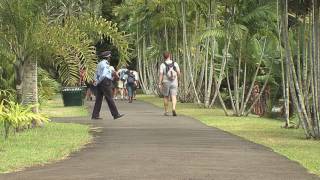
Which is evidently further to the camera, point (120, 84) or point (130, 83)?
point (120, 84)

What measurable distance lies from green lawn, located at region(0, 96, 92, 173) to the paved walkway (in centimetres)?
27

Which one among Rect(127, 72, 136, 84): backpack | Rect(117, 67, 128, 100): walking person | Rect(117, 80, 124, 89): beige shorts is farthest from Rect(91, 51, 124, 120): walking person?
Rect(117, 80, 124, 89): beige shorts

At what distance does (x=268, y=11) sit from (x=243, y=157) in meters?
8.41

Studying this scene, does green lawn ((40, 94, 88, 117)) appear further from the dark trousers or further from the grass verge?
the grass verge

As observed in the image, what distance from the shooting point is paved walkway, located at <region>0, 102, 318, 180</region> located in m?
8.27

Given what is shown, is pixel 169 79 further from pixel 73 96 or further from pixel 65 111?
pixel 73 96

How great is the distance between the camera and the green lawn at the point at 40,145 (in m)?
9.45

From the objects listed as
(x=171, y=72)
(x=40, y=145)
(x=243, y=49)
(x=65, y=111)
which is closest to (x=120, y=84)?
(x=65, y=111)

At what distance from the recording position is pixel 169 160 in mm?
9523

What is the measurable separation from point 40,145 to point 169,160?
2.89 meters

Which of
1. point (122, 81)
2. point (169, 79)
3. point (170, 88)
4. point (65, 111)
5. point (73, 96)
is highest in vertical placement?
point (122, 81)

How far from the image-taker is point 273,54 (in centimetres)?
2211

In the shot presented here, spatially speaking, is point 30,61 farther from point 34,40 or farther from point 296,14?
point 296,14

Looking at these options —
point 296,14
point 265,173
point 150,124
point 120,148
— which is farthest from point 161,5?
point 265,173
